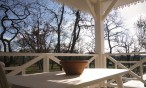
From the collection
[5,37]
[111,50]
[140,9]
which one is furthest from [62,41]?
[140,9]

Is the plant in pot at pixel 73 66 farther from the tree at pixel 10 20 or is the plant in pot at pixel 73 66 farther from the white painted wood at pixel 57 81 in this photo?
the tree at pixel 10 20

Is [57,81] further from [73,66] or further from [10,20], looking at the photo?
[10,20]

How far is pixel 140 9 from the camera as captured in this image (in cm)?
1084

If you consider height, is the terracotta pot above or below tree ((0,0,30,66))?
below

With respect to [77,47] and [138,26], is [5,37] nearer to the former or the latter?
[77,47]

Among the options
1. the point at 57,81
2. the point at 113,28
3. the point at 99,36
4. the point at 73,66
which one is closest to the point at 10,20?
the point at 99,36

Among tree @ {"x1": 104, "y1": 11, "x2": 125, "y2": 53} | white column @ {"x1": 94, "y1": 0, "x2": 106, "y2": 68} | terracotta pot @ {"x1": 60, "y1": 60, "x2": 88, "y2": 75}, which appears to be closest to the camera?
terracotta pot @ {"x1": 60, "y1": 60, "x2": 88, "y2": 75}

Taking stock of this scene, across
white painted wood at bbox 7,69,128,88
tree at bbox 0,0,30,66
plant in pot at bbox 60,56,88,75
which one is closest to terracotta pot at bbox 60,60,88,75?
plant in pot at bbox 60,56,88,75

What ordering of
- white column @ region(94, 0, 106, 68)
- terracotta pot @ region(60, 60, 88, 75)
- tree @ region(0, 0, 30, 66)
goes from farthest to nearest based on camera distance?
tree @ region(0, 0, 30, 66) → white column @ region(94, 0, 106, 68) → terracotta pot @ region(60, 60, 88, 75)

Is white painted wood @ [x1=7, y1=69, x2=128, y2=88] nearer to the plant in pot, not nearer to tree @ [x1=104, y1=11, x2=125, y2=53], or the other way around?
the plant in pot

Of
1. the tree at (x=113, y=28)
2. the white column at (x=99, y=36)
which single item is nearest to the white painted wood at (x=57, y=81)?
the white column at (x=99, y=36)

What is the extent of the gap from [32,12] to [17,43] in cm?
158

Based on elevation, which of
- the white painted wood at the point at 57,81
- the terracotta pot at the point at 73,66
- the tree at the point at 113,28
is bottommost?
the white painted wood at the point at 57,81

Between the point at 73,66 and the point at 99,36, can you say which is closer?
the point at 73,66
